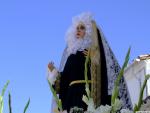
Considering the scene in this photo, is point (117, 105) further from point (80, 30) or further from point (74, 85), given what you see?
point (80, 30)

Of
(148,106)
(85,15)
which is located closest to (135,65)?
(85,15)

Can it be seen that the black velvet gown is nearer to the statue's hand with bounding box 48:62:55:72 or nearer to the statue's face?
the statue's hand with bounding box 48:62:55:72

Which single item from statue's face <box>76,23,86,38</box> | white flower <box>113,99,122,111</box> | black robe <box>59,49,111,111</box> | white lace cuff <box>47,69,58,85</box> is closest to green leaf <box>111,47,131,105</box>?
white flower <box>113,99,122,111</box>

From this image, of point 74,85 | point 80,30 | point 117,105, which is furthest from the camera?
point 80,30

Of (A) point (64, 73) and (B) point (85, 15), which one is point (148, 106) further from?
(B) point (85, 15)

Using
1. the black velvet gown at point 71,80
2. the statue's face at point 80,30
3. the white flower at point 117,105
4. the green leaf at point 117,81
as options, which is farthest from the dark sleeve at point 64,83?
the white flower at point 117,105

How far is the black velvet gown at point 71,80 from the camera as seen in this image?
164 inches

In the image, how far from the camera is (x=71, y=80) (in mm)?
4312

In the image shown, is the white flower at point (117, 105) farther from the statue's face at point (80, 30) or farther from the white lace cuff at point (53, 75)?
the statue's face at point (80, 30)

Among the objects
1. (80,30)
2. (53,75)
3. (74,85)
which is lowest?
(74,85)

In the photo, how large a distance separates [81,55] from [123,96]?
577 millimetres

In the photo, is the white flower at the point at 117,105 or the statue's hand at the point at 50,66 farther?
the statue's hand at the point at 50,66

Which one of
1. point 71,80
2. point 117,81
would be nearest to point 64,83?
point 71,80

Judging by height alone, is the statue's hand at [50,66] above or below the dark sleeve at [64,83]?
above
